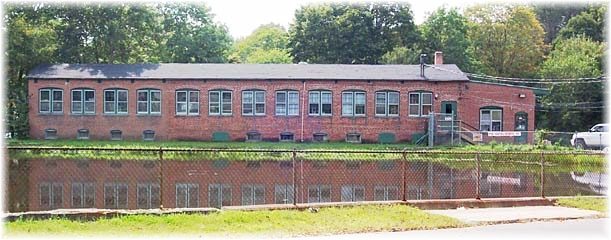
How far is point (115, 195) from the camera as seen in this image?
59.6 feet

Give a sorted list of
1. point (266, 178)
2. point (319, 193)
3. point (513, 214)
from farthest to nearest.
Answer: point (266, 178), point (319, 193), point (513, 214)

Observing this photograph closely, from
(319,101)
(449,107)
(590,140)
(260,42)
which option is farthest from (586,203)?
(260,42)

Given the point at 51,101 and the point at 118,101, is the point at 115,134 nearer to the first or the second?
the point at 118,101

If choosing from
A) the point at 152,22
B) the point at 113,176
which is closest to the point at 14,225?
the point at 113,176

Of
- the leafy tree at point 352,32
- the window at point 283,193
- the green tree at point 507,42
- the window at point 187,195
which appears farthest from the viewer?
the leafy tree at point 352,32

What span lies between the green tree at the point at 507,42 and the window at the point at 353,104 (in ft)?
74.7

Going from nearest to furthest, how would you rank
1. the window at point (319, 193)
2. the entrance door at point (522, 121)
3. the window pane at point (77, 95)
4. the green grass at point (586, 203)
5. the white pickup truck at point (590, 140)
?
the green grass at point (586, 203)
the window at point (319, 193)
the white pickup truck at point (590, 140)
the window pane at point (77, 95)
the entrance door at point (522, 121)

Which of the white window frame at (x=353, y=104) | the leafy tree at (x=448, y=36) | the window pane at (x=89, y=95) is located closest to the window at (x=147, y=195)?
the white window frame at (x=353, y=104)

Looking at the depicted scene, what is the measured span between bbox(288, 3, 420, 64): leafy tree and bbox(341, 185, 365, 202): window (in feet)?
137

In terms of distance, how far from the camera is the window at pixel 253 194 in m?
17.1

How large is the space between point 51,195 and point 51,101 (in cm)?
2604

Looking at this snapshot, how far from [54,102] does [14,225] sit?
1297 inches

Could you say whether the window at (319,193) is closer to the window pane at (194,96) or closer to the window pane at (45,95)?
the window pane at (194,96)

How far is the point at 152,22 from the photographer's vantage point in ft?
178
